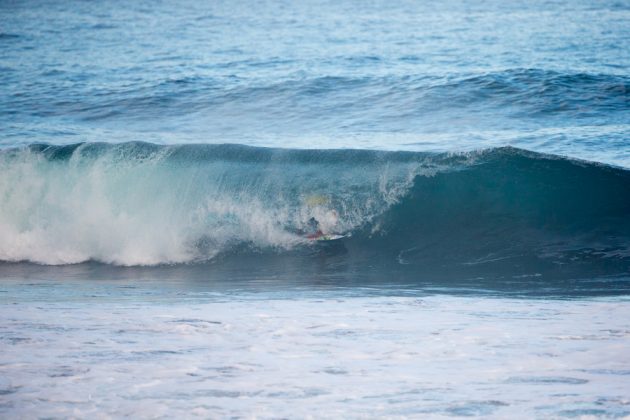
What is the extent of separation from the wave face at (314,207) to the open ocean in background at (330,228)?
0.04 metres

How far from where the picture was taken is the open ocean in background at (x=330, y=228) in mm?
4785

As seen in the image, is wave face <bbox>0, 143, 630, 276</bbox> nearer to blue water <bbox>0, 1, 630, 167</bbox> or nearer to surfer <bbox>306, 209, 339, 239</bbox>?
surfer <bbox>306, 209, 339, 239</bbox>

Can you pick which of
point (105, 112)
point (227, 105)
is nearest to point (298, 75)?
point (227, 105)

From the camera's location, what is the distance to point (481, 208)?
35.6 ft

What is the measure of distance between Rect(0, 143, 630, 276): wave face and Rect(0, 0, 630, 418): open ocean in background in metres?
0.04

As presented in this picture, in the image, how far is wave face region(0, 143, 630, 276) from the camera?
32.3ft

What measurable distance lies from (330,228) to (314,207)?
0.49m

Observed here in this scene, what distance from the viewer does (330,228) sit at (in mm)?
10719

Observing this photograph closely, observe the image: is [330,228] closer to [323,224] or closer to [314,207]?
[323,224]

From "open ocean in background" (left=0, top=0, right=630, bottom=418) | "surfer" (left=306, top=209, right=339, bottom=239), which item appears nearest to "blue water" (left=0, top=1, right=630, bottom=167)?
"open ocean in background" (left=0, top=0, right=630, bottom=418)

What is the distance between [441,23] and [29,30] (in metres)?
15.6

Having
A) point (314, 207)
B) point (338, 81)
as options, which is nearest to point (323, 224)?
point (314, 207)

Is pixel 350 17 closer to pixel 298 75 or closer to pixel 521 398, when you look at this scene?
pixel 298 75

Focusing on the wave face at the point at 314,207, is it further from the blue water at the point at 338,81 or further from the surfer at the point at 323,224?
the blue water at the point at 338,81
